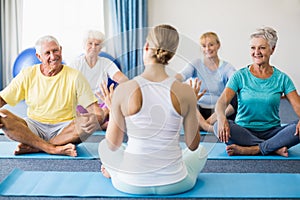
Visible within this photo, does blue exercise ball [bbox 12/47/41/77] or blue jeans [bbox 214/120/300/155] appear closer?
blue jeans [bbox 214/120/300/155]

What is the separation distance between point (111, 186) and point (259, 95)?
1242mm

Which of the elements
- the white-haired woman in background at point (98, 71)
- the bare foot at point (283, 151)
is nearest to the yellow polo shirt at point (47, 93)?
the white-haired woman in background at point (98, 71)

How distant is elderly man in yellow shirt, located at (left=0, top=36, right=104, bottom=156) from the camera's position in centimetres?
324

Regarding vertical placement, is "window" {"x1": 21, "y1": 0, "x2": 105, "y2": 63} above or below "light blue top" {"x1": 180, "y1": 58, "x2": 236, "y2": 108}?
above

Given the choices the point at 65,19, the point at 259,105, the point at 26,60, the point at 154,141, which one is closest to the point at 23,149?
the point at 154,141

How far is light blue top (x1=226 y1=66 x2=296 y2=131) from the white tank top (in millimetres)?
986

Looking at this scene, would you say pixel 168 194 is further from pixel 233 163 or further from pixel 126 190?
pixel 233 163

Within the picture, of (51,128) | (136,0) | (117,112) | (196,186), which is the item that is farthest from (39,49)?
(136,0)

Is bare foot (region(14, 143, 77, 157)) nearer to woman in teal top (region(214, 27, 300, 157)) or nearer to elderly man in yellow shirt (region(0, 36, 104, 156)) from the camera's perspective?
elderly man in yellow shirt (region(0, 36, 104, 156))

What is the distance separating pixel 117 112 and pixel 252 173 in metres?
1.04

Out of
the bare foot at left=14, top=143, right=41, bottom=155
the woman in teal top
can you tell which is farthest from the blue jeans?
the bare foot at left=14, top=143, right=41, bottom=155

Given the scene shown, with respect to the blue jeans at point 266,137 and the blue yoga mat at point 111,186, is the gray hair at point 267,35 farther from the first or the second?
the blue yoga mat at point 111,186

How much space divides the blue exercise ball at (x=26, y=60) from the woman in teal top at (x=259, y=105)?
266cm

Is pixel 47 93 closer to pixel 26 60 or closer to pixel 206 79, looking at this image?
pixel 206 79
